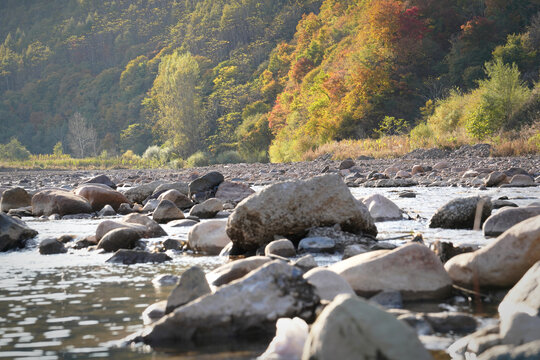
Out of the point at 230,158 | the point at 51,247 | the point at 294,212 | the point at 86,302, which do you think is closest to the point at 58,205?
the point at 51,247

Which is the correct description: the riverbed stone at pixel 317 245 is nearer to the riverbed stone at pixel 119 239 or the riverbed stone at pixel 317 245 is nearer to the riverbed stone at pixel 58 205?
the riverbed stone at pixel 119 239

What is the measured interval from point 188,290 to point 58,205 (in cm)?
705

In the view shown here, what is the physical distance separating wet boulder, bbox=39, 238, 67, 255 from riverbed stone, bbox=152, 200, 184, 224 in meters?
2.37

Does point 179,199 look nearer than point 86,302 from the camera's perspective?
No

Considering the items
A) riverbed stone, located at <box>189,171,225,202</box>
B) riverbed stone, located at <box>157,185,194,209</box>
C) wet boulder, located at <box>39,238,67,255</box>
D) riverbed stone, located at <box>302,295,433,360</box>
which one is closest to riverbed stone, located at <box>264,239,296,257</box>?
wet boulder, located at <box>39,238,67,255</box>

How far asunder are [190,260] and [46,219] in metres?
4.73

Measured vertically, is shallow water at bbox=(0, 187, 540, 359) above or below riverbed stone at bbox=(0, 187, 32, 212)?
above

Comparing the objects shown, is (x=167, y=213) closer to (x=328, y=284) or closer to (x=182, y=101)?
(x=328, y=284)

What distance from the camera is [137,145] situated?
73.6 meters

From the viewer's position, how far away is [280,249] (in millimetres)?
4773

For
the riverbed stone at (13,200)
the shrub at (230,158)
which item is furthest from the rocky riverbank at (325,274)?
the shrub at (230,158)

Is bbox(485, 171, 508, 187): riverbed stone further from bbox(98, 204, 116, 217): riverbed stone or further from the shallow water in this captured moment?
bbox(98, 204, 116, 217): riverbed stone

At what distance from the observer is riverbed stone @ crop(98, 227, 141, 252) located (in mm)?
5637

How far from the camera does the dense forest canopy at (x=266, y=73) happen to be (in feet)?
104
